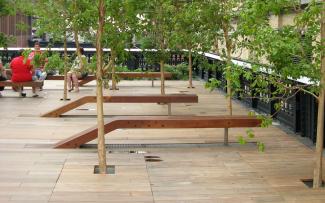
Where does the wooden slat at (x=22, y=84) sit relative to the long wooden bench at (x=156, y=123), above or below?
above

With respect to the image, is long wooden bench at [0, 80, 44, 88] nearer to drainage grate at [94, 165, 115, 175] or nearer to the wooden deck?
the wooden deck

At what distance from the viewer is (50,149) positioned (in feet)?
38.3

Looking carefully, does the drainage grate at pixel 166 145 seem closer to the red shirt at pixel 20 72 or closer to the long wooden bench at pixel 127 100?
the long wooden bench at pixel 127 100

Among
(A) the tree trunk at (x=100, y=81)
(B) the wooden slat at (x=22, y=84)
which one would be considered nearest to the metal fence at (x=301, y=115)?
(A) the tree trunk at (x=100, y=81)

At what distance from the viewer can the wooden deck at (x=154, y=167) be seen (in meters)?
8.38

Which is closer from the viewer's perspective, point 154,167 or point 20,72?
point 154,167

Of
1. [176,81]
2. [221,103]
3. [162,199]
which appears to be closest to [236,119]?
[162,199]

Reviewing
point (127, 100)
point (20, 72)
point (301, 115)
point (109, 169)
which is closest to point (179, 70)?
point (20, 72)

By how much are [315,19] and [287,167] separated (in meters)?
2.53

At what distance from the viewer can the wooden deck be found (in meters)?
8.38

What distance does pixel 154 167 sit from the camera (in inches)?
401

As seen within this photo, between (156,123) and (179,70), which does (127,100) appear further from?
(179,70)

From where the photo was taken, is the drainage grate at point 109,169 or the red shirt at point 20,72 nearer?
the drainage grate at point 109,169

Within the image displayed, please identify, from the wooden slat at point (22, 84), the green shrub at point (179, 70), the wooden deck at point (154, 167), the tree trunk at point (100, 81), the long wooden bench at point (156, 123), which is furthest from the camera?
the green shrub at point (179, 70)
